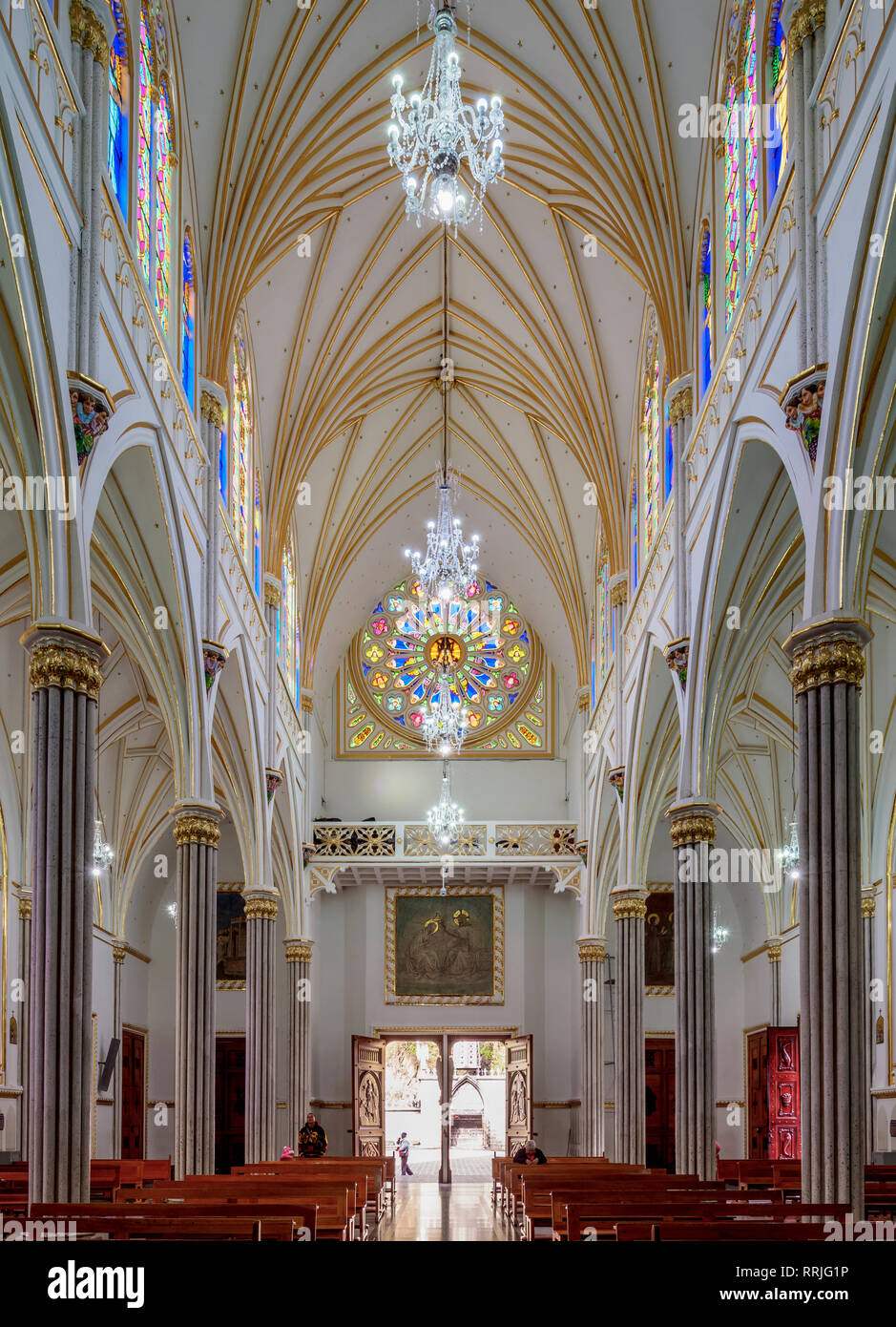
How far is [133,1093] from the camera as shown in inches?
1318

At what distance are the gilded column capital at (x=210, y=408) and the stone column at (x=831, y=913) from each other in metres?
10.2

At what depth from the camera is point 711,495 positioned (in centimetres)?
1728

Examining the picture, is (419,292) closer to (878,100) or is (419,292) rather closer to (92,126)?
(92,126)

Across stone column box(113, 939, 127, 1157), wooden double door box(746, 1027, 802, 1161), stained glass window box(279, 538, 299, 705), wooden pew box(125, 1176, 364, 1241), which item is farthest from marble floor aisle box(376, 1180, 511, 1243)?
stained glass window box(279, 538, 299, 705)

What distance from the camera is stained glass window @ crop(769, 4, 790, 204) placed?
14695mm

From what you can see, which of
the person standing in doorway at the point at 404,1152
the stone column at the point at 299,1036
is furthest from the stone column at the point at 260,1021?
the person standing in doorway at the point at 404,1152

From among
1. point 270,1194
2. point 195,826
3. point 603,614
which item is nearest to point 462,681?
point 603,614

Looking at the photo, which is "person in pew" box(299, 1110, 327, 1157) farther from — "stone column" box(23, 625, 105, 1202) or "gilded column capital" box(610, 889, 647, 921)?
"stone column" box(23, 625, 105, 1202)

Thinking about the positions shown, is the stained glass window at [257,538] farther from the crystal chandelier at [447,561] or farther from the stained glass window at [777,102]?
the stained glass window at [777,102]

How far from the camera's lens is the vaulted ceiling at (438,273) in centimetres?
1922

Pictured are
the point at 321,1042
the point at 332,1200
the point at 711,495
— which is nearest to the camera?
the point at 332,1200

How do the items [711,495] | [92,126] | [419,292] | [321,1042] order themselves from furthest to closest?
[321,1042]
[419,292]
[711,495]
[92,126]
